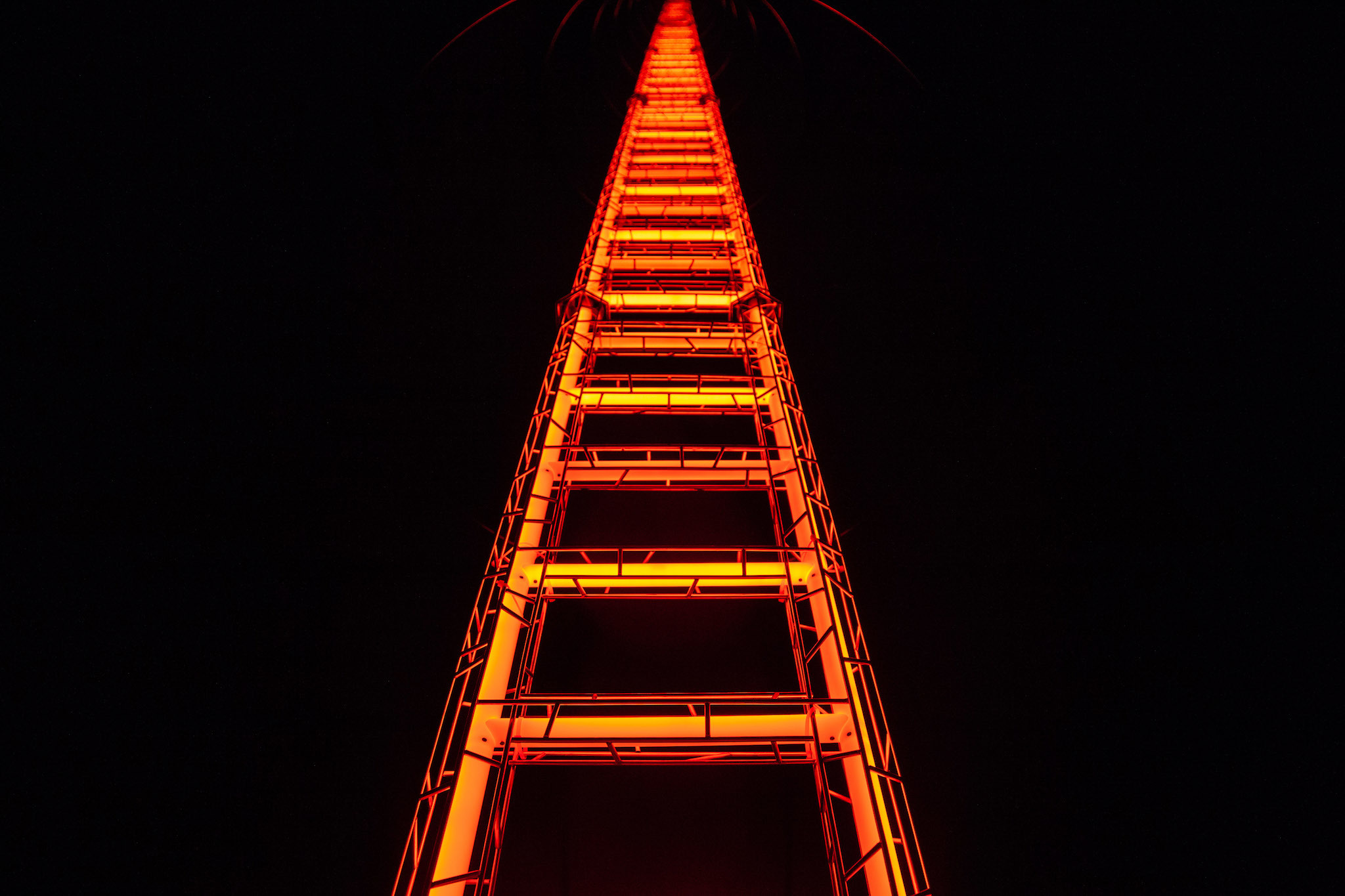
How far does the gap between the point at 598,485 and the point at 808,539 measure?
778 mm

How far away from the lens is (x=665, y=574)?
6.97 ft

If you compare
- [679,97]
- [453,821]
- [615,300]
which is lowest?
[453,821]

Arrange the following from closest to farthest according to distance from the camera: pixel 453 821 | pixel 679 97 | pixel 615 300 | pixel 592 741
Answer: pixel 453 821
pixel 592 741
pixel 615 300
pixel 679 97

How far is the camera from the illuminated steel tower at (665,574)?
166 cm

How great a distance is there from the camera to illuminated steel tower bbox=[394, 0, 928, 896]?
166 centimetres

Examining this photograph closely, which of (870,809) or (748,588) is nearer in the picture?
(870,809)

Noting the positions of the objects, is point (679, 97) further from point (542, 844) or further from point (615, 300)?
point (542, 844)

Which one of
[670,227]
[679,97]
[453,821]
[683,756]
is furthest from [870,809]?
[679,97]

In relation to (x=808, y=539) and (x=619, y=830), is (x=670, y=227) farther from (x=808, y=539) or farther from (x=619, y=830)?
(x=619, y=830)

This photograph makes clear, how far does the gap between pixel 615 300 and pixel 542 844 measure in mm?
2590

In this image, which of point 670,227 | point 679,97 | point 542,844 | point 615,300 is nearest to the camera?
point 542,844

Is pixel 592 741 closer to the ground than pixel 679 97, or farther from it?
closer to the ground

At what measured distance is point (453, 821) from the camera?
1564mm

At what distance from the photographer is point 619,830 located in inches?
78.7
